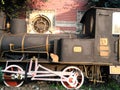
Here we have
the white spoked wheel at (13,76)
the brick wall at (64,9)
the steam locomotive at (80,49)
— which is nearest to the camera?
the steam locomotive at (80,49)

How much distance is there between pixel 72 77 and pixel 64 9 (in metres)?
8.27

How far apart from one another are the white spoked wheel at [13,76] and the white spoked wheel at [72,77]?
4.42 ft

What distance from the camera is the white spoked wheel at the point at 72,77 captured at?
31.6 ft

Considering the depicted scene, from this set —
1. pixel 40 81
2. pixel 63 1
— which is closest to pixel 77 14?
pixel 63 1

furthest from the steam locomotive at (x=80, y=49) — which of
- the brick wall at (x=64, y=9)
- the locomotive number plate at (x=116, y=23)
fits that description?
the brick wall at (x=64, y=9)

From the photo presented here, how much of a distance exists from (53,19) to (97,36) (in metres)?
7.94

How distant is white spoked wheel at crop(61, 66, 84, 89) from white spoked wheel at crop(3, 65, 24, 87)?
1.35 metres

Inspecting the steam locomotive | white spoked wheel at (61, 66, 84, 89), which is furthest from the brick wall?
white spoked wheel at (61, 66, 84, 89)

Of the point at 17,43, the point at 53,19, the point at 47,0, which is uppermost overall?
the point at 47,0

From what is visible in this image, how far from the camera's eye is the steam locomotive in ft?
31.3

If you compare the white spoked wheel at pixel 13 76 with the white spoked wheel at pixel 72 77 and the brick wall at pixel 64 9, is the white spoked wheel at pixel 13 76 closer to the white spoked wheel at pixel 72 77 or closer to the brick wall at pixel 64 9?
the white spoked wheel at pixel 72 77

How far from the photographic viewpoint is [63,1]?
57.3ft

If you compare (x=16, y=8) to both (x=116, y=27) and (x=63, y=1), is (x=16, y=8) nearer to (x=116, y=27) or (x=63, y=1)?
(x=63, y=1)

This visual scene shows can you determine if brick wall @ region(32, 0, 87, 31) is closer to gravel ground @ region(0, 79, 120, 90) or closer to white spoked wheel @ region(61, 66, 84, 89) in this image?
gravel ground @ region(0, 79, 120, 90)
